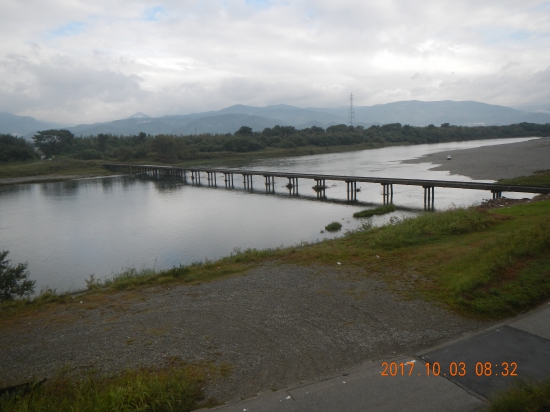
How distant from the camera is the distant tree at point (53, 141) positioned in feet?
313

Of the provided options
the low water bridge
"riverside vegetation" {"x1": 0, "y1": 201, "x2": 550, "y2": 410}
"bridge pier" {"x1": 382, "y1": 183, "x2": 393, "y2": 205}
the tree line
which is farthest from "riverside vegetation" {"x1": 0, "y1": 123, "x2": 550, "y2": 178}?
"riverside vegetation" {"x1": 0, "y1": 201, "x2": 550, "y2": 410}

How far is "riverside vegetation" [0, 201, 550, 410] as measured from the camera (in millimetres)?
5379

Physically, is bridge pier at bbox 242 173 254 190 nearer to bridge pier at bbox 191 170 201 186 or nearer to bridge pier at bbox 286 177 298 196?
bridge pier at bbox 286 177 298 196

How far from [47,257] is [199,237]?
6.93 metres

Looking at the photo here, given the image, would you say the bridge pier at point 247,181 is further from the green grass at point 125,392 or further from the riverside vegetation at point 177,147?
the green grass at point 125,392

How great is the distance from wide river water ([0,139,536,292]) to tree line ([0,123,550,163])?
40.6 m

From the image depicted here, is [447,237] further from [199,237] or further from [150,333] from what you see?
[199,237]

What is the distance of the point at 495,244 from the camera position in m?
10.4

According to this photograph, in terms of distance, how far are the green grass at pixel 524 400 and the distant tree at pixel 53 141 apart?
10460cm

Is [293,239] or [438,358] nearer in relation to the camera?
[438,358]

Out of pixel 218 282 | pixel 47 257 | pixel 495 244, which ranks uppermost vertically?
pixel 495 244

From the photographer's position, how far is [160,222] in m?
25.5

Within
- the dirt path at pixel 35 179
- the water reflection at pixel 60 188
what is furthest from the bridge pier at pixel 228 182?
the dirt path at pixel 35 179

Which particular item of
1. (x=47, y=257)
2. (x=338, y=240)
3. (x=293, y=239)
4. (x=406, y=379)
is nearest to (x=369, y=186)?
(x=293, y=239)
